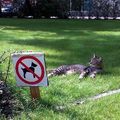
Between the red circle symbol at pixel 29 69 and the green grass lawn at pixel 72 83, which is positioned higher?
the red circle symbol at pixel 29 69

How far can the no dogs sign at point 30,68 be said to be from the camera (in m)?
6.94

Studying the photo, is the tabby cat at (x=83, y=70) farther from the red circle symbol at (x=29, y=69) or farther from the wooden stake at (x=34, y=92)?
the red circle symbol at (x=29, y=69)

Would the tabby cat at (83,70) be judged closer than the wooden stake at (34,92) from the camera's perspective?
No

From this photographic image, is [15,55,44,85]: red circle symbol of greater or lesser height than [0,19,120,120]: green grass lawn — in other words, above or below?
above

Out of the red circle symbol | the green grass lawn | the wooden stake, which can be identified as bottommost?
the green grass lawn

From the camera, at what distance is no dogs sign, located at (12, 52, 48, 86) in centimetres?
694

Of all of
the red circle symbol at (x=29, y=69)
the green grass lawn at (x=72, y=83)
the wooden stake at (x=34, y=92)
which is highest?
the red circle symbol at (x=29, y=69)

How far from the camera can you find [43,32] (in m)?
20.8

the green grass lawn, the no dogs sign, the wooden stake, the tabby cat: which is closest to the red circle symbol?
the no dogs sign

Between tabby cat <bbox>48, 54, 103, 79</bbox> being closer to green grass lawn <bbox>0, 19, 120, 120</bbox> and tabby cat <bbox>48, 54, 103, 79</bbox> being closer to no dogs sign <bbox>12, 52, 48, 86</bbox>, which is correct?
green grass lawn <bbox>0, 19, 120, 120</bbox>

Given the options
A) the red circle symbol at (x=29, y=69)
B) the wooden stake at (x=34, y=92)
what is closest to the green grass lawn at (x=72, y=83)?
the wooden stake at (x=34, y=92)

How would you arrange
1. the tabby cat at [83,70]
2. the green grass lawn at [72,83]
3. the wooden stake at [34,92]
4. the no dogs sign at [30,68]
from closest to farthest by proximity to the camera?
the green grass lawn at [72,83], the no dogs sign at [30,68], the wooden stake at [34,92], the tabby cat at [83,70]

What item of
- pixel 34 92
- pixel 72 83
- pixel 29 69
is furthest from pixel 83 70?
pixel 29 69

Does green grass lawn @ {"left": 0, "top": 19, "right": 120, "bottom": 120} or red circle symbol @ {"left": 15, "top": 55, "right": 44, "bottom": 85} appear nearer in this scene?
green grass lawn @ {"left": 0, "top": 19, "right": 120, "bottom": 120}
